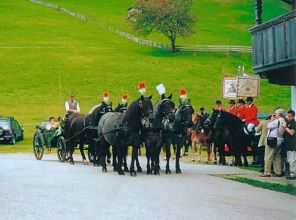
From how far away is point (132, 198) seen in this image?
15930 millimetres

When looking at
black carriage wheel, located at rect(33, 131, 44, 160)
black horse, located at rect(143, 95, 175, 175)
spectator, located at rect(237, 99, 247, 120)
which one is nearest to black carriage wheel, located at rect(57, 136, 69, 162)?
black carriage wheel, located at rect(33, 131, 44, 160)

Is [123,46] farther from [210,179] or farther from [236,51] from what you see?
[210,179]

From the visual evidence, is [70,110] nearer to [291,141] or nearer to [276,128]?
[276,128]

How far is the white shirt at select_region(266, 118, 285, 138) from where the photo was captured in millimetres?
23312

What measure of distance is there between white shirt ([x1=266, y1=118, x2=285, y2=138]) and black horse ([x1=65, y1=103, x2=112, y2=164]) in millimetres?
5686

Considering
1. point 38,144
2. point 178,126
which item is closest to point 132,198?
point 178,126

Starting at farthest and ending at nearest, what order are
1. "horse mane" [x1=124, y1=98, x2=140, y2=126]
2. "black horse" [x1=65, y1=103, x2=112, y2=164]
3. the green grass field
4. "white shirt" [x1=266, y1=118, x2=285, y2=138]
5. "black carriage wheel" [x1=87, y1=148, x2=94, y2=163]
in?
the green grass field, "black carriage wheel" [x1=87, y1=148, x2=94, y2=163], "black horse" [x1=65, y1=103, x2=112, y2=164], "white shirt" [x1=266, y1=118, x2=285, y2=138], "horse mane" [x1=124, y1=98, x2=140, y2=126]

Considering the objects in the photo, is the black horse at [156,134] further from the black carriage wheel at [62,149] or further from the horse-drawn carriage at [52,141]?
the black carriage wheel at [62,149]

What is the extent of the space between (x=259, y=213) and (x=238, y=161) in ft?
49.7

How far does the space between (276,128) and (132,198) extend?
27.8ft

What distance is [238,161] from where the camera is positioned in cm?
2934

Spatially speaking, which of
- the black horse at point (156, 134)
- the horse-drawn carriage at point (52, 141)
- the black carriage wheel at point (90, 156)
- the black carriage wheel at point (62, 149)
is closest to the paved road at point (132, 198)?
the black horse at point (156, 134)

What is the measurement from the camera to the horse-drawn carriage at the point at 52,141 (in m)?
30.0

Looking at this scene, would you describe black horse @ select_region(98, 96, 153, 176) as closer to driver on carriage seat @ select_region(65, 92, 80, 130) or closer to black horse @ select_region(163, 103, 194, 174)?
black horse @ select_region(163, 103, 194, 174)
